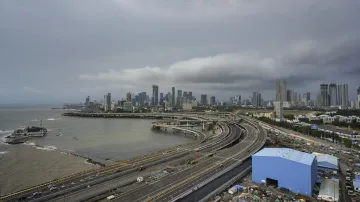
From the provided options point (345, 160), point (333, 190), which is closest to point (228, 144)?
point (345, 160)

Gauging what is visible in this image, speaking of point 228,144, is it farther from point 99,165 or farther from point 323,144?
point 99,165

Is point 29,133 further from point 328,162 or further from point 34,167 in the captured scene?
point 328,162

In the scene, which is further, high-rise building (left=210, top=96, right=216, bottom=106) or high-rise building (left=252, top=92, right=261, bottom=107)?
high-rise building (left=210, top=96, right=216, bottom=106)

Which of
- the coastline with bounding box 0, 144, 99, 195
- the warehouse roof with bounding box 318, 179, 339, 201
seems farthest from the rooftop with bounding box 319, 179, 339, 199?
the coastline with bounding box 0, 144, 99, 195

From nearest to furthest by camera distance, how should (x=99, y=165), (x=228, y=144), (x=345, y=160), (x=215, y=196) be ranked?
(x=215, y=196) → (x=99, y=165) → (x=345, y=160) → (x=228, y=144)

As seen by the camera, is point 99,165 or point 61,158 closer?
point 99,165

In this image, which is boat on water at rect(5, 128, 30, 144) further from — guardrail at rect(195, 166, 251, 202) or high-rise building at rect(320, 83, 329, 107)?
high-rise building at rect(320, 83, 329, 107)
